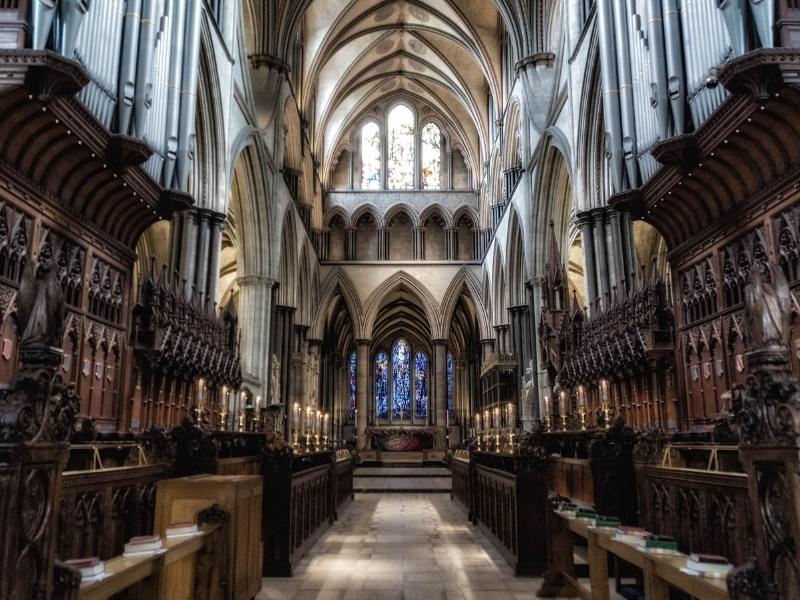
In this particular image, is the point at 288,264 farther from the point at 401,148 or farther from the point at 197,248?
the point at 401,148

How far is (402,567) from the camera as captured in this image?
22.4 ft

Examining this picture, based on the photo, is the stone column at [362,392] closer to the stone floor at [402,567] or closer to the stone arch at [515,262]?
the stone arch at [515,262]

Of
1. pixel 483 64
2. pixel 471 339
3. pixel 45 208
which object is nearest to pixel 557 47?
pixel 483 64

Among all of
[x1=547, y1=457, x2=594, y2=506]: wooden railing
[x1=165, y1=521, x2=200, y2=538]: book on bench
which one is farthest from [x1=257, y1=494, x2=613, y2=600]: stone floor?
[x1=165, y1=521, x2=200, y2=538]: book on bench

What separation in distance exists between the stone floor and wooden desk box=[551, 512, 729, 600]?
507mm

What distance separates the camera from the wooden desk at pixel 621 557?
281 centimetres

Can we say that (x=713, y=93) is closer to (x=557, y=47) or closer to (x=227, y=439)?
(x=227, y=439)

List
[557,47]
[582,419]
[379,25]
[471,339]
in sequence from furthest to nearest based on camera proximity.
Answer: [471,339] < [379,25] < [557,47] < [582,419]

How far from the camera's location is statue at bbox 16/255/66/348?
251 cm

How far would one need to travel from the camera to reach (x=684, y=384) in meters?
8.98

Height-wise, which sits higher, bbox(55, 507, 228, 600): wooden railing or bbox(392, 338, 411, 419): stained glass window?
bbox(392, 338, 411, 419): stained glass window

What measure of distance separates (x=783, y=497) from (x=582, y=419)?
361 inches

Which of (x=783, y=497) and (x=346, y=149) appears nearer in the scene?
(x=783, y=497)

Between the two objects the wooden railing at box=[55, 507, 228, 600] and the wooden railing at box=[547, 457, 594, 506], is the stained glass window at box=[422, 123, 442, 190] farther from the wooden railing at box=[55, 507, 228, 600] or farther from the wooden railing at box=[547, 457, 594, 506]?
the wooden railing at box=[55, 507, 228, 600]
